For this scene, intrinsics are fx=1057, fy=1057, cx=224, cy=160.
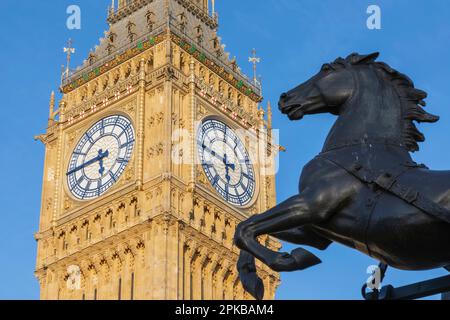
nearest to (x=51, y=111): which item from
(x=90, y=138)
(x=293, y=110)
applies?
(x=90, y=138)

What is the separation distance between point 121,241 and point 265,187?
7015 millimetres

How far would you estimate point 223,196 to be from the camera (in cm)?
4047

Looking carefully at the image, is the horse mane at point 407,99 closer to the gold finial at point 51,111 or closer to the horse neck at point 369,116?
the horse neck at point 369,116

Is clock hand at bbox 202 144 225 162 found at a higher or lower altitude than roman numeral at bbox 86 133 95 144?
lower

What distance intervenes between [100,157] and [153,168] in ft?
10.2

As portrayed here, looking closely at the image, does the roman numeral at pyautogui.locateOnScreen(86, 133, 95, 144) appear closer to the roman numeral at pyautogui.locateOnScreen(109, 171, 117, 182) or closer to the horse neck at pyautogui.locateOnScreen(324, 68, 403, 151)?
the roman numeral at pyautogui.locateOnScreen(109, 171, 117, 182)

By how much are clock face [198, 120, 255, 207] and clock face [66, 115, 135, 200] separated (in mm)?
2890

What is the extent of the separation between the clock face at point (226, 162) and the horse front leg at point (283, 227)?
105 ft

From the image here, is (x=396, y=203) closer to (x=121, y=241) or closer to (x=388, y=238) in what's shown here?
(x=388, y=238)

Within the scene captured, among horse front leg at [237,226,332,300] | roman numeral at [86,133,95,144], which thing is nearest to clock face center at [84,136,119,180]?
roman numeral at [86,133,95,144]

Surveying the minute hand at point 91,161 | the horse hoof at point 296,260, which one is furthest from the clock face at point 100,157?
the horse hoof at point 296,260

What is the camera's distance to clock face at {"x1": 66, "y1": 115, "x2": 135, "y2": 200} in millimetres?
40344
